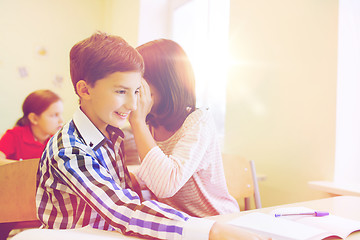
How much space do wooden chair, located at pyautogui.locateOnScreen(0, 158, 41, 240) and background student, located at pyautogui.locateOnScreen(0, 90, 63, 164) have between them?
3.78 ft

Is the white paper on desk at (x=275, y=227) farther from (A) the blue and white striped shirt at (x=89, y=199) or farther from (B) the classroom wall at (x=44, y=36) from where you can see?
(B) the classroom wall at (x=44, y=36)

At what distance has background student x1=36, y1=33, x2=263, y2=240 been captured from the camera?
522mm

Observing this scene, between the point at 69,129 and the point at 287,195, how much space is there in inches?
48.8

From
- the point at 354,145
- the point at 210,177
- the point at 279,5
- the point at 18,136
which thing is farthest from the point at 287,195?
the point at 18,136

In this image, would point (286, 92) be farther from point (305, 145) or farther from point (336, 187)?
point (336, 187)

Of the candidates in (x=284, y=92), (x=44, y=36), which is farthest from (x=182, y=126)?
(x=44, y=36)

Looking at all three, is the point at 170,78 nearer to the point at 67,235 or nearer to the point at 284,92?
the point at 67,235

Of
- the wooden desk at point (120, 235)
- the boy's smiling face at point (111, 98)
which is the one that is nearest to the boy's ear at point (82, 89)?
the boy's smiling face at point (111, 98)

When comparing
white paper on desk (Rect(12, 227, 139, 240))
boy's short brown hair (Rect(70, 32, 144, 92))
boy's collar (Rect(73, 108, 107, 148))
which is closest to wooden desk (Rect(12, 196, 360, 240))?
white paper on desk (Rect(12, 227, 139, 240))

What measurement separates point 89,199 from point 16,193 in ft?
1.61

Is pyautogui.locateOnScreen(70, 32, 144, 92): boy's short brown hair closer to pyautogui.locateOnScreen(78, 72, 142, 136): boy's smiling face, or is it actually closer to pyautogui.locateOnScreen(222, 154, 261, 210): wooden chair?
pyautogui.locateOnScreen(78, 72, 142, 136): boy's smiling face

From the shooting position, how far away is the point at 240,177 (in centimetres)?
133

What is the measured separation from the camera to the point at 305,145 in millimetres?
1479

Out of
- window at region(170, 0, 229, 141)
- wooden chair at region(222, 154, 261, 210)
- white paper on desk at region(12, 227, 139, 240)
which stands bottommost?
wooden chair at region(222, 154, 261, 210)
